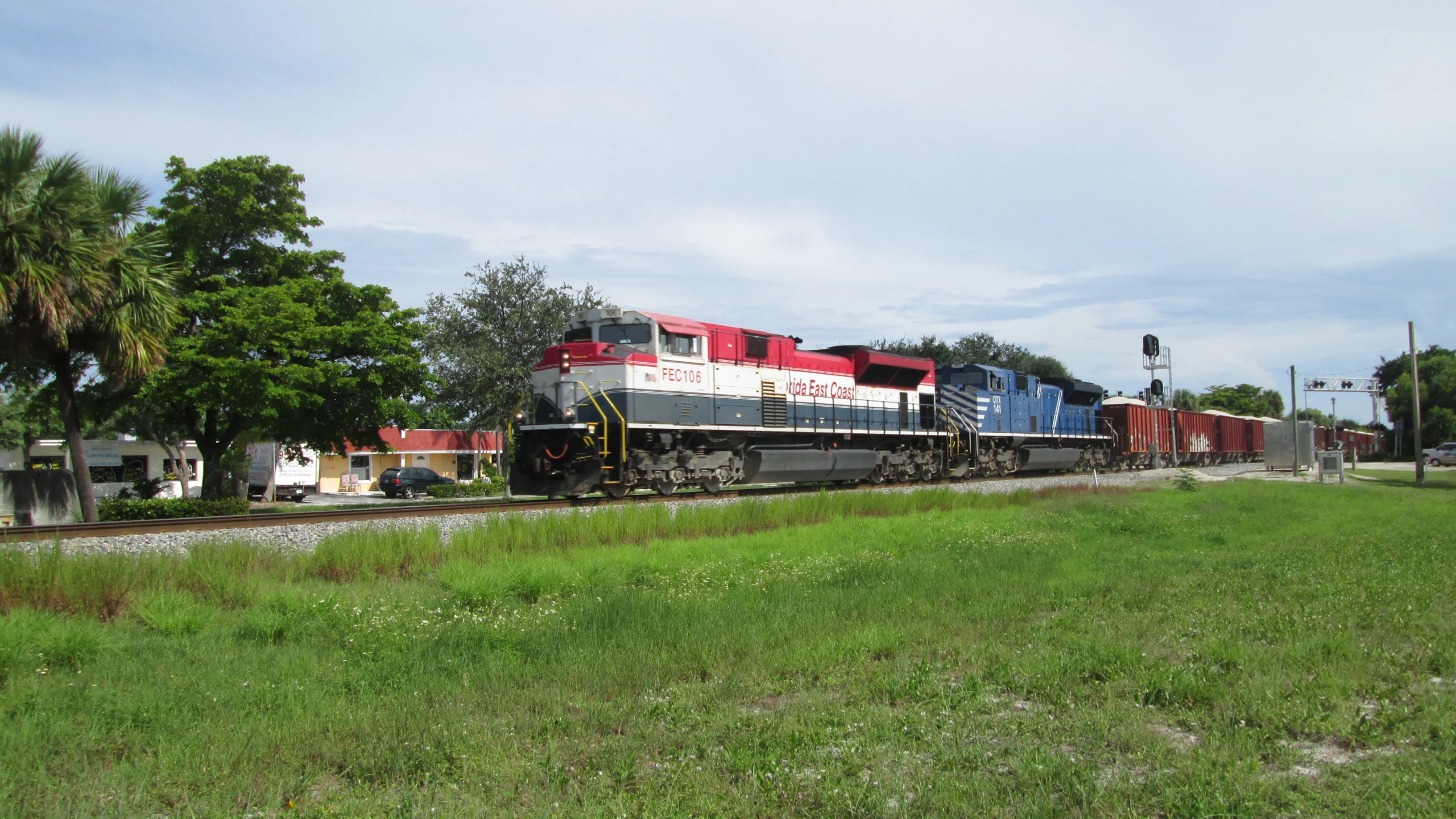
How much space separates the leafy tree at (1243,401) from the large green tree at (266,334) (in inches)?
4032

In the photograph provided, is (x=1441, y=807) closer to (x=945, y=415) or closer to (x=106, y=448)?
(x=945, y=415)

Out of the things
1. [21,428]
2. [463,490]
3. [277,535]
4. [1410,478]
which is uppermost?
[21,428]

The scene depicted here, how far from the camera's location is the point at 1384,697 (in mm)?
5148

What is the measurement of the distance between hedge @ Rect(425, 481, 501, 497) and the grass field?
2659 centimetres

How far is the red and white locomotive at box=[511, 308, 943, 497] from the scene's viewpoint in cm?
1634

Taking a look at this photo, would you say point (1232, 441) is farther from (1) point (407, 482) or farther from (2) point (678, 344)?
(1) point (407, 482)

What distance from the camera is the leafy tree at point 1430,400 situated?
212 feet

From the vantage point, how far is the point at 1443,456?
50.4 metres

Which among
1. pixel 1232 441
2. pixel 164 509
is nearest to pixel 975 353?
pixel 1232 441

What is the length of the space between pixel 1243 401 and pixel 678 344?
359 feet

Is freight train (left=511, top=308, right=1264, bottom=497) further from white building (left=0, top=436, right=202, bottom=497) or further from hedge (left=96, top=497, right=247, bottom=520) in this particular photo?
white building (left=0, top=436, right=202, bottom=497)

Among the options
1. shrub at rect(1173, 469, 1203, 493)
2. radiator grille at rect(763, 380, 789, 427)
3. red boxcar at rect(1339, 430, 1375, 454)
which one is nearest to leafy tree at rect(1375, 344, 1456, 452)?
red boxcar at rect(1339, 430, 1375, 454)

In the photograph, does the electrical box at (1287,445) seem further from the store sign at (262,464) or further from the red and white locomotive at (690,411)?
the store sign at (262,464)

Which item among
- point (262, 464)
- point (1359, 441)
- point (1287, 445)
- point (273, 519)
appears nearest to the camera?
point (273, 519)
